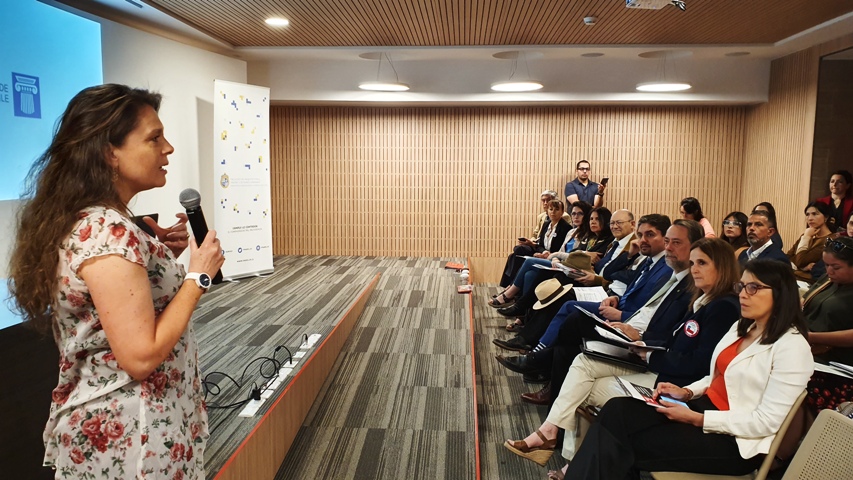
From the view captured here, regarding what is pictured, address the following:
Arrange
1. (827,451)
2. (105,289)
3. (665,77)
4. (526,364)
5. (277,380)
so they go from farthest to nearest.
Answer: (665,77) < (526,364) < (277,380) < (827,451) < (105,289)

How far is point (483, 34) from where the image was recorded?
7.34 metres

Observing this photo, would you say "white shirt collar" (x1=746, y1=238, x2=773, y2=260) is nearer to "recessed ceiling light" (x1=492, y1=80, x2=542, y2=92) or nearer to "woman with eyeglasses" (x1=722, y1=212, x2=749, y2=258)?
"woman with eyeglasses" (x1=722, y1=212, x2=749, y2=258)

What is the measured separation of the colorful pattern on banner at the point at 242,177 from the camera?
7188 millimetres

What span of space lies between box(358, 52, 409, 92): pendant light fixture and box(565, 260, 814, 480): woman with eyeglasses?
21.3 ft

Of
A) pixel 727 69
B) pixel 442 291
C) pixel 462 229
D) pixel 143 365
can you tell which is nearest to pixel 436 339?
pixel 442 291

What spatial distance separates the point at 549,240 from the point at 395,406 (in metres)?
4.08

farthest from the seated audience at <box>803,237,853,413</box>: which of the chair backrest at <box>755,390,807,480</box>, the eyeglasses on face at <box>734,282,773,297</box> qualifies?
the chair backrest at <box>755,390,807,480</box>

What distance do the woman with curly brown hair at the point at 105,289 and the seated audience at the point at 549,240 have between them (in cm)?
596

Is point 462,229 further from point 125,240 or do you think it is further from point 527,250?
point 125,240

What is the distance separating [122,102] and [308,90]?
7993mm

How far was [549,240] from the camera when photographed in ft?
23.6

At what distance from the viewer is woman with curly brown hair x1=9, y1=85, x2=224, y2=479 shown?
4.22 feet

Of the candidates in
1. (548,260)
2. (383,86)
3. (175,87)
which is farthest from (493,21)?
(175,87)

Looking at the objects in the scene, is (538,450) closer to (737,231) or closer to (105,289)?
(105,289)
